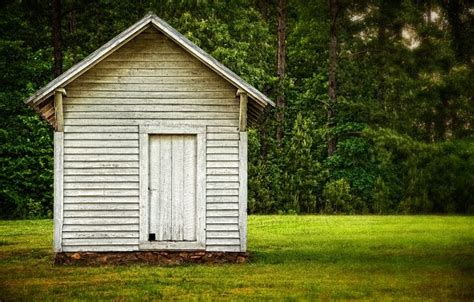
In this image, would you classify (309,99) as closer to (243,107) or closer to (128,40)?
(243,107)

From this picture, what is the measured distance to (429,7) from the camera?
29266mm

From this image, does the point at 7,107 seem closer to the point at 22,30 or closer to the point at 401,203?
the point at 22,30

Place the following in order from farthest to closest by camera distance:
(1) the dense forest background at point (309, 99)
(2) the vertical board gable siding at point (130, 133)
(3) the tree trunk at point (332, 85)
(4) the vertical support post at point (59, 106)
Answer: (3) the tree trunk at point (332, 85)
(1) the dense forest background at point (309, 99)
(2) the vertical board gable siding at point (130, 133)
(4) the vertical support post at point (59, 106)

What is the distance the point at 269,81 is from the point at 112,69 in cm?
2588

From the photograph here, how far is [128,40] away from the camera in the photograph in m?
17.5

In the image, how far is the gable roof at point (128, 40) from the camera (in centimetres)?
1716

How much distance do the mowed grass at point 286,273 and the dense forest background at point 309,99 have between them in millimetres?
8134

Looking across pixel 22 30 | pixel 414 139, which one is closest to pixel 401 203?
pixel 414 139

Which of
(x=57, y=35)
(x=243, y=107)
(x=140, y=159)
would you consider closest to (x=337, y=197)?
(x=57, y=35)

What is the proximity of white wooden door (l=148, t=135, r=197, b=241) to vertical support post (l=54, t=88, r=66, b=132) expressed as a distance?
6.41 ft

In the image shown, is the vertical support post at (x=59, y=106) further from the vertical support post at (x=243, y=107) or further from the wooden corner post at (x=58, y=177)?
the vertical support post at (x=243, y=107)

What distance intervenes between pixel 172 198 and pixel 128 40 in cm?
317

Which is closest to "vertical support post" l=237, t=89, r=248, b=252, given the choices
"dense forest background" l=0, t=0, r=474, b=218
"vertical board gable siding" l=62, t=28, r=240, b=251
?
"vertical board gable siding" l=62, t=28, r=240, b=251

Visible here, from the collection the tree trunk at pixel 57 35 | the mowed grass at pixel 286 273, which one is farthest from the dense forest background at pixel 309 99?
the mowed grass at pixel 286 273
